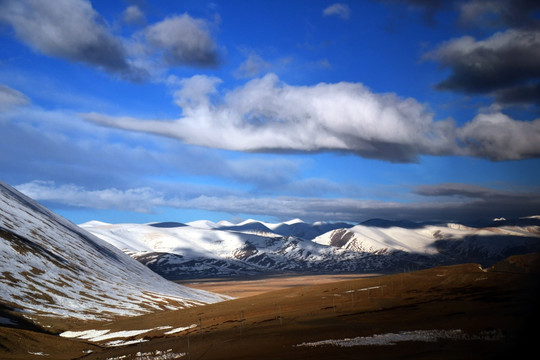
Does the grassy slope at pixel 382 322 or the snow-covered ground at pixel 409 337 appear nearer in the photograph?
the grassy slope at pixel 382 322

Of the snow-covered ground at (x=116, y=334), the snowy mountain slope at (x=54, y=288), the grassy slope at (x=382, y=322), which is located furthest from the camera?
the snowy mountain slope at (x=54, y=288)

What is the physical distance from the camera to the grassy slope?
36.2m

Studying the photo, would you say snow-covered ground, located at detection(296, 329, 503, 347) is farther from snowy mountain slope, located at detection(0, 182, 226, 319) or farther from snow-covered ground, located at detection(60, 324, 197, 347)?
snowy mountain slope, located at detection(0, 182, 226, 319)

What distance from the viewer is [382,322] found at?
5822cm

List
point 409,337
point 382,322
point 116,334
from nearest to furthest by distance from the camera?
point 409,337 < point 382,322 < point 116,334

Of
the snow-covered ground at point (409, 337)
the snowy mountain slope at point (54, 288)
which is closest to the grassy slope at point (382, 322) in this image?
the snow-covered ground at point (409, 337)

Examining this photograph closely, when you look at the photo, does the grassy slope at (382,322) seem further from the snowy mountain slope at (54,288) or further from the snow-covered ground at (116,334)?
the snowy mountain slope at (54,288)

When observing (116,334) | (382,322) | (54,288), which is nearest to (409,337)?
(382,322)

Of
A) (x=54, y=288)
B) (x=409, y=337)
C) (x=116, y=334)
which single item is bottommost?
(x=116, y=334)

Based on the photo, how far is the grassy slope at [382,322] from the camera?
119ft

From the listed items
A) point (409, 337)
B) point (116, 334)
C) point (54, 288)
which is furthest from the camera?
point (54, 288)

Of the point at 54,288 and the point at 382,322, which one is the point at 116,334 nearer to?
the point at 382,322

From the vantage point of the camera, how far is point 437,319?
5434 centimetres

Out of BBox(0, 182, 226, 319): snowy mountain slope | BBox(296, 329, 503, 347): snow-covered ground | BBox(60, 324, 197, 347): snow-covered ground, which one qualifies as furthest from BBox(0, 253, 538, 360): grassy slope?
BBox(0, 182, 226, 319): snowy mountain slope
